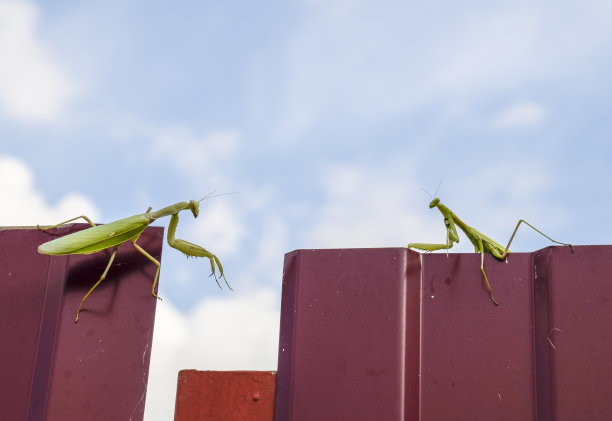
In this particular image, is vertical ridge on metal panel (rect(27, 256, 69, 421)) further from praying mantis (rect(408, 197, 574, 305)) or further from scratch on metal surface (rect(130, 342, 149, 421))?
praying mantis (rect(408, 197, 574, 305))

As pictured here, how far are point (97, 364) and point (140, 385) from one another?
25cm

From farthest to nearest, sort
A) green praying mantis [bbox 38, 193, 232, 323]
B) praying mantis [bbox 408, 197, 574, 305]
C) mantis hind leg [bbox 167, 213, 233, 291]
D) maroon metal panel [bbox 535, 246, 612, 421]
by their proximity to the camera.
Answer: mantis hind leg [bbox 167, 213, 233, 291] < praying mantis [bbox 408, 197, 574, 305] < green praying mantis [bbox 38, 193, 232, 323] < maroon metal panel [bbox 535, 246, 612, 421]

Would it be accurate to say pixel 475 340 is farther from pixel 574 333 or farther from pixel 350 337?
pixel 350 337

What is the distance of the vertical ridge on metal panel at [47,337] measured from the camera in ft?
10.8

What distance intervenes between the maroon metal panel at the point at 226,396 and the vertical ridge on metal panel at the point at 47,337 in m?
0.67

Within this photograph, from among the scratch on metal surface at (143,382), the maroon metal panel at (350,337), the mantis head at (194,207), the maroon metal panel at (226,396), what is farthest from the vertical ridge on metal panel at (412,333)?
the mantis head at (194,207)

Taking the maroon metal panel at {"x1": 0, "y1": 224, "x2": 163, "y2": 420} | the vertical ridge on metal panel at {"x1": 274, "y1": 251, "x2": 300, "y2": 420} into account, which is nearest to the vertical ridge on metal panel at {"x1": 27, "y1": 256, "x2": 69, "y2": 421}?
the maroon metal panel at {"x1": 0, "y1": 224, "x2": 163, "y2": 420}

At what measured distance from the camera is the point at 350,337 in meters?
3.20

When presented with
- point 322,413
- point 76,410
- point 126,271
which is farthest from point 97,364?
point 322,413

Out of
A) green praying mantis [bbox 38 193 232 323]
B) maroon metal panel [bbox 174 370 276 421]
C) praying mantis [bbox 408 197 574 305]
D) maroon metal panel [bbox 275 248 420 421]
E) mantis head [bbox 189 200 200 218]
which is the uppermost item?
mantis head [bbox 189 200 200 218]

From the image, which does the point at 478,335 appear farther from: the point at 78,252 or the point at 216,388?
the point at 78,252

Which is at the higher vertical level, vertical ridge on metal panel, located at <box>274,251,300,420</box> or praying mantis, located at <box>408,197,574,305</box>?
praying mantis, located at <box>408,197,574,305</box>

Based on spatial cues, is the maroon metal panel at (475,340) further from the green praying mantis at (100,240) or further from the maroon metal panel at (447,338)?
the green praying mantis at (100,240)

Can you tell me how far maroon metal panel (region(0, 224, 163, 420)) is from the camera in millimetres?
3307
